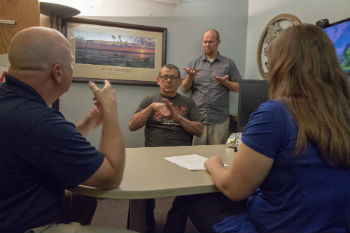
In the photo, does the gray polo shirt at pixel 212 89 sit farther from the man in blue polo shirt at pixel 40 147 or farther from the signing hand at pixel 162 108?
the man in blue polo shirt at pixel 40 147

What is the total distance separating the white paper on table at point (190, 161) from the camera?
1250 millimetres

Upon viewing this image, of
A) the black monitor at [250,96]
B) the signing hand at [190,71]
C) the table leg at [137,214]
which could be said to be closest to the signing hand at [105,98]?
the table leg at [137,214]

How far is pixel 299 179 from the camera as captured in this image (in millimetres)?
863

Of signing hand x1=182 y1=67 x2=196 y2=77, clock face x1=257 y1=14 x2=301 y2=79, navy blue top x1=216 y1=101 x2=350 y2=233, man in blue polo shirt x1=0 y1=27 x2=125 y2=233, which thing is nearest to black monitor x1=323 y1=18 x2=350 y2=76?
clock face x1=257 y1=14 x2=301 y2=79

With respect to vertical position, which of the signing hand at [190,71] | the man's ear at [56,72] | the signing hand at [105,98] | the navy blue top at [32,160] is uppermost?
the signing hand at [190,71]

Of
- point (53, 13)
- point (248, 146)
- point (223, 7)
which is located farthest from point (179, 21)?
point (248, 146)

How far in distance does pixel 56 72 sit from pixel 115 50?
2.04 m

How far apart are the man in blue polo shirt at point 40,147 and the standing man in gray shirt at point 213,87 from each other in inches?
83.1

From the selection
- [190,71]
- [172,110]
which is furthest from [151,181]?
[190,71]

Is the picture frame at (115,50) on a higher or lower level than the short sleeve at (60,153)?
higher

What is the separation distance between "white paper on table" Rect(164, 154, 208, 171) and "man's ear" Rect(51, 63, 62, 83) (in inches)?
25.6

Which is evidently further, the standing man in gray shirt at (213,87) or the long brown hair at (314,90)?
the standing man in gray shirt at (213,87)

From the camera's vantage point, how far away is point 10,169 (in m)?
A: 0.84

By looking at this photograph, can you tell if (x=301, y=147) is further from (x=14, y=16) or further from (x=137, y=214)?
(x=14, y=16)
